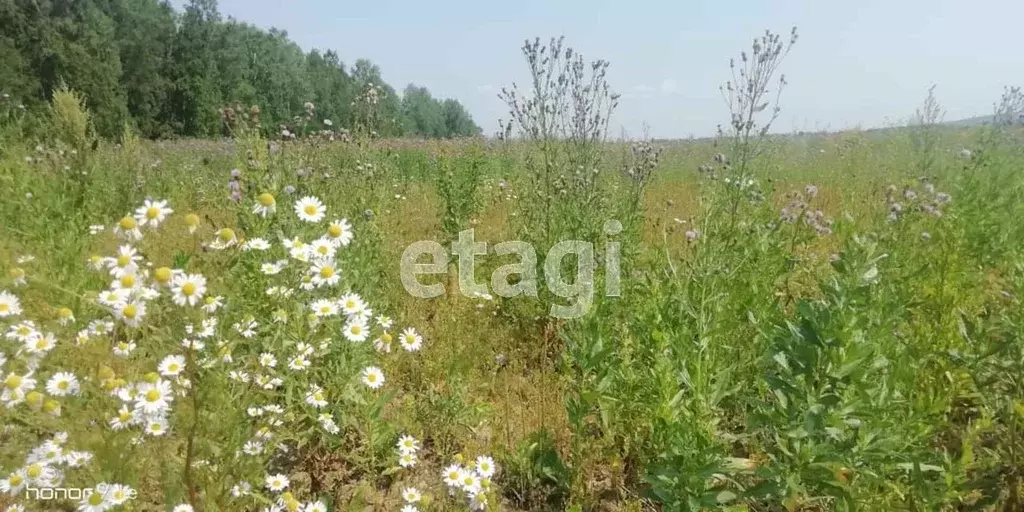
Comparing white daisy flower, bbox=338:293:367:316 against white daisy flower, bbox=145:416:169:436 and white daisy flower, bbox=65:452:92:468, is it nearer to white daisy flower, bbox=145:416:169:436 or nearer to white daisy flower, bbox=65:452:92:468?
white daisy flower, bbox=145:416:169:436

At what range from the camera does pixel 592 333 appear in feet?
7.53

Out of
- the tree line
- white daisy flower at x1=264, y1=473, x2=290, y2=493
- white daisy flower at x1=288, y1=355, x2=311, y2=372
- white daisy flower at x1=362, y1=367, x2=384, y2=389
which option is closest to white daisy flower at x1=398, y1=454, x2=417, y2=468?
white daisy flower at x1=362, y1=367, x2=384, y2=389

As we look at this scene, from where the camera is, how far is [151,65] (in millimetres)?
34656

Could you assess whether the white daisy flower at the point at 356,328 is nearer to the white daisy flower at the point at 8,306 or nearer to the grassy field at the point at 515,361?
the grassy field at the point at 515,361

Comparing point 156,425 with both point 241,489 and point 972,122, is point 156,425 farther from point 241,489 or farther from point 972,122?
point 972,122

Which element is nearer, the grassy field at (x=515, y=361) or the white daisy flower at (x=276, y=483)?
the grassy field at (x=515, y=361)

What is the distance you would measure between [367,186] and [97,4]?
4631 cm

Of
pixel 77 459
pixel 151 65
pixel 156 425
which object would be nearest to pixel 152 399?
pixel 156 425

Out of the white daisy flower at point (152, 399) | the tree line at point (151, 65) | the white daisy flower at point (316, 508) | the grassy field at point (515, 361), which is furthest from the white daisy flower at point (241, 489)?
the tree line at point (151, 65)

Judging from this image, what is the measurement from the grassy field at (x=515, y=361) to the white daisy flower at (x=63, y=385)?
2cm

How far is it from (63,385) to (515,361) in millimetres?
2157

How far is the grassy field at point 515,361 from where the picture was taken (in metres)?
1.54

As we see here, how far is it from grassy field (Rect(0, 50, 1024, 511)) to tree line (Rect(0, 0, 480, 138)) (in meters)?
18.0

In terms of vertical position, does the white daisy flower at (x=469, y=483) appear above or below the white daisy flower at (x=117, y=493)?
below
